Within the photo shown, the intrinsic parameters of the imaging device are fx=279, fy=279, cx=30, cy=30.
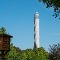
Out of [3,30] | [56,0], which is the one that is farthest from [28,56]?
[56,0]

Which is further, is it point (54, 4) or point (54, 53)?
point (54, 53)

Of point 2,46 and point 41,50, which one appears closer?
point 2,46

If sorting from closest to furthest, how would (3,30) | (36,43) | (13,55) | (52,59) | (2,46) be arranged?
1. (2,46)
2. (52,59)
3. (3,30)
4. (13,55)
5. (36,43)

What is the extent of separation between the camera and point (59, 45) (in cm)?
5362

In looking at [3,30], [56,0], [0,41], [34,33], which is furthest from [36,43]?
[56,0]

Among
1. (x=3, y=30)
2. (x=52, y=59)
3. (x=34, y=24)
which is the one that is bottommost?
(x=52, y=59)

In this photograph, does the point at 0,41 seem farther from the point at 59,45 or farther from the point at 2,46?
the point at 59,45

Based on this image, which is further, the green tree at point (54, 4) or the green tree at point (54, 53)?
the green tree at point (54, 53)

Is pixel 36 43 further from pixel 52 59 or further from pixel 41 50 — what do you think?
pixel 52 59

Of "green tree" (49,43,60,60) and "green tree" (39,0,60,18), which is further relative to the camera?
"green tree" (49,43,60,60)

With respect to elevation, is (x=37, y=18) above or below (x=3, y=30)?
above

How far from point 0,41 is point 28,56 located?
68.2 feet

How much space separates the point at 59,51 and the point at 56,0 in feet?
103

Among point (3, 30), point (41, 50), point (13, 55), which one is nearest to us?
point (3, 30)
